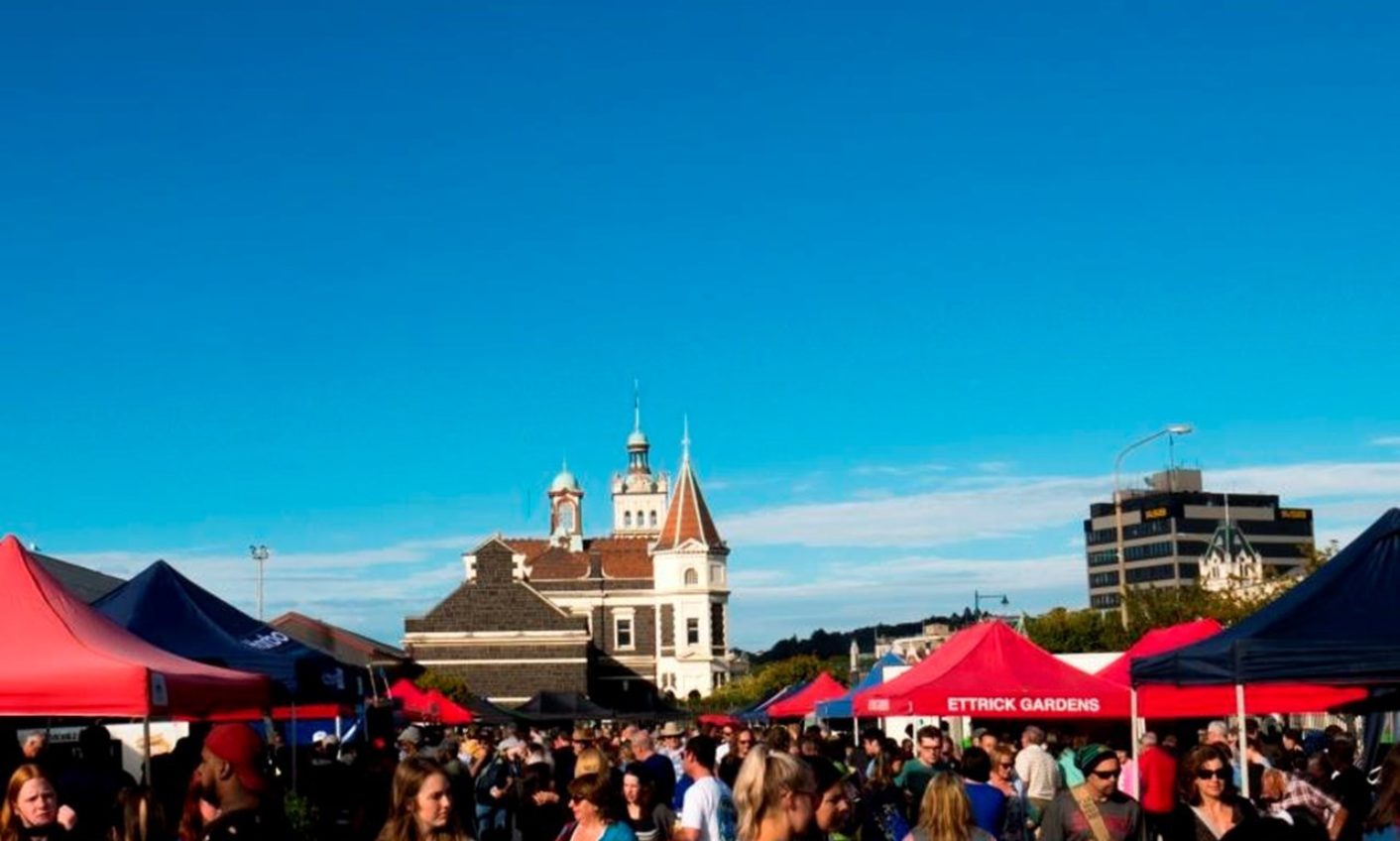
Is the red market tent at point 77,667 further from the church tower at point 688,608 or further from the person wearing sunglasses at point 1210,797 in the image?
the church tower at point 688,608

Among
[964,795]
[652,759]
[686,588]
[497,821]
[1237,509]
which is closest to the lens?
[964,795]

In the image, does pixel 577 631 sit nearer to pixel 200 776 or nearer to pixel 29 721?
pixel 29 721

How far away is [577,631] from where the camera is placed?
116 metres

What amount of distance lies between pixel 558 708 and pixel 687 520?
8004 cm

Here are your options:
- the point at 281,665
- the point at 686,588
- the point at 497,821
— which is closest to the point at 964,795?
the point at 497,821

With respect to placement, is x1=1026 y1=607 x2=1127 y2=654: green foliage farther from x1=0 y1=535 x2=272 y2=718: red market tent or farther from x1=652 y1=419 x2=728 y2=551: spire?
x1=0 y1=535 x2=272 y2=718: red market tent

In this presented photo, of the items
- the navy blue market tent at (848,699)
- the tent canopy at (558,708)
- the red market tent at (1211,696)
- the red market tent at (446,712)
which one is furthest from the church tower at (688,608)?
the red market tent at (1211,696)

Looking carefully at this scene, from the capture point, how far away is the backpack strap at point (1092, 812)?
10469 millimetres

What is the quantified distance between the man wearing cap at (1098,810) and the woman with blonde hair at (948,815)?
100 inches

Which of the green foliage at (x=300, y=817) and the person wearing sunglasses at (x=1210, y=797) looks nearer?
the person wearing sunglasses at (x=1210, y=797)

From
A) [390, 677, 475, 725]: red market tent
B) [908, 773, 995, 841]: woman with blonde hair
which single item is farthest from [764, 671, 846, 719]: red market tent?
[908, 773, 995, 841]: woman with blonde hair

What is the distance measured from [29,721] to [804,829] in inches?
587

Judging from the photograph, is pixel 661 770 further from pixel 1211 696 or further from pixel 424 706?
pixel 424 706

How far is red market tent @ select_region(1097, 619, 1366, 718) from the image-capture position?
705 inches
